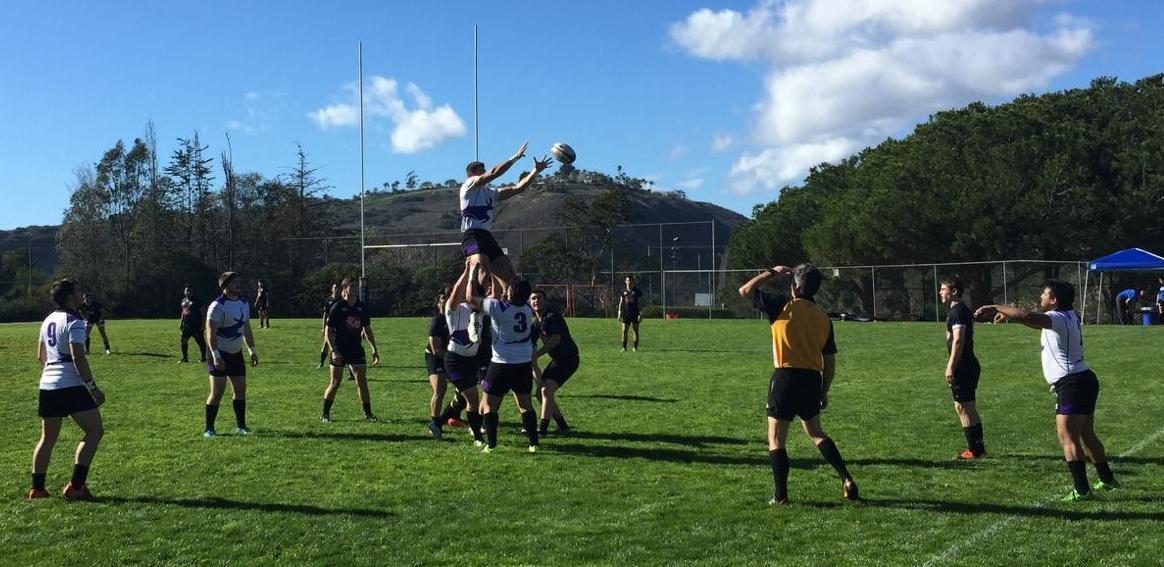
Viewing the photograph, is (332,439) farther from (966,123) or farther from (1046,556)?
(966,123)

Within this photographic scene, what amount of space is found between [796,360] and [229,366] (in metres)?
7.32

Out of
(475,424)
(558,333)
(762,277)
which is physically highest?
(762,277)

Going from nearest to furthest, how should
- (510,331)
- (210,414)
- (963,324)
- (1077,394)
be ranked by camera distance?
(1077,394) → (963,324) → (510,331) → (210,414)

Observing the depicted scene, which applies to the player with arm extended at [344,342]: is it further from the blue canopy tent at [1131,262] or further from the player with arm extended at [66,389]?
the blue canopy tent at [1131,262]

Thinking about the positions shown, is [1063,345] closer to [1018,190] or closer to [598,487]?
[598,487]

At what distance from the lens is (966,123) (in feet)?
165

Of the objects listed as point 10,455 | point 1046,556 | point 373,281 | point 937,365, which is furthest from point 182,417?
point 373,281

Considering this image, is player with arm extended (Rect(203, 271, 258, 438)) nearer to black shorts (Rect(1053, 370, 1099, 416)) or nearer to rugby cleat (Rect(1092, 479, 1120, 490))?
black shorts (Rect(1053, 370, 1099, 416))

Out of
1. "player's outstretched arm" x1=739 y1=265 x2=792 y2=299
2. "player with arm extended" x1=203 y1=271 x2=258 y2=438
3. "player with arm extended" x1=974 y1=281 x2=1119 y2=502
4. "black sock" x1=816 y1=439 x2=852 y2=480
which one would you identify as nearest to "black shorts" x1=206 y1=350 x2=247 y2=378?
"player with arm extended" x1=203 y1=271 x2=258 y2=438

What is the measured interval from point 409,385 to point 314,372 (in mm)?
3684

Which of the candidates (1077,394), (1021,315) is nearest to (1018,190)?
(1077,394)

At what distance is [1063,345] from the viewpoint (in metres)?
7.60

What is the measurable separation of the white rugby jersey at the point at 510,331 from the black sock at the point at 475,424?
100 centimetres

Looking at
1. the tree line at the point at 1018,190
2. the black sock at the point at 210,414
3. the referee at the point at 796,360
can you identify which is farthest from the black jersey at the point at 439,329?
the tree line at the point at 1018,190
